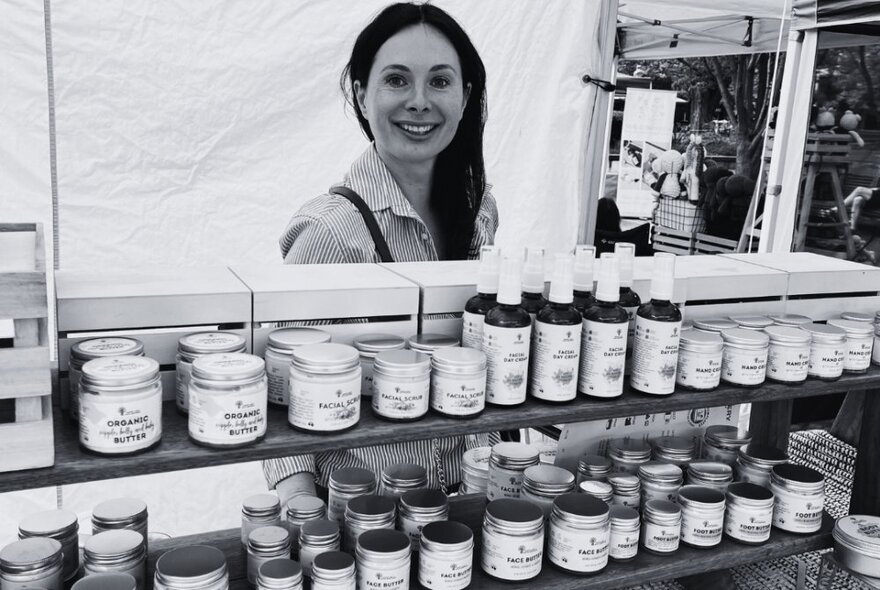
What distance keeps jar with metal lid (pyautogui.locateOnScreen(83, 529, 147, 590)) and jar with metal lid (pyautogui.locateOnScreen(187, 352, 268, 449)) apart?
13.0 inches

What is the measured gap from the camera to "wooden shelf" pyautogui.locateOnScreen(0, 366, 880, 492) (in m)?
0.87

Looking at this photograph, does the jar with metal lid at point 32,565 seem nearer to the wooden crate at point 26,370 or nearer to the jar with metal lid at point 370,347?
the wooden crate at point 26,370

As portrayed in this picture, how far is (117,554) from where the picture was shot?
1121 mm

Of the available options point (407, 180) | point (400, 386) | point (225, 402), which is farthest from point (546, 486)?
point (407, 180)

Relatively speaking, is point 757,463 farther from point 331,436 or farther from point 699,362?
point 331,436

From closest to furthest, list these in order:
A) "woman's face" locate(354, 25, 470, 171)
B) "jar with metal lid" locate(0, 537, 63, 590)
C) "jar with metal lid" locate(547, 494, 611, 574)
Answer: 1. "jar with metal lid" locate(0, 537, 63, 590)
2. "jar with metal lid" locate(547, 494, 611, 574)
3. "woman's face" locate(354, 25, 470, 171)

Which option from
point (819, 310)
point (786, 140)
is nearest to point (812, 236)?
point (786, 140)

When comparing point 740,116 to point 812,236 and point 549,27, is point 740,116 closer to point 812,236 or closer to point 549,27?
point 812,236

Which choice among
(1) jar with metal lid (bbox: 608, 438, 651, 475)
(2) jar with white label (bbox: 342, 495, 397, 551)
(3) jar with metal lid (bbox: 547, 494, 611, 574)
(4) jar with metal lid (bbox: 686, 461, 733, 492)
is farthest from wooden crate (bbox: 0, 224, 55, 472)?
(4) jar with metal lid (bbox: 686, 461, 733, 492)

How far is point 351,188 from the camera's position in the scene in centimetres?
159

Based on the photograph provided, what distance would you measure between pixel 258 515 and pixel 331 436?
37 centimetres

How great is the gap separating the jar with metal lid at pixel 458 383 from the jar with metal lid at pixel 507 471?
1.24 ft

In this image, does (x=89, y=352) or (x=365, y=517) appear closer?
(x=89, y=352)

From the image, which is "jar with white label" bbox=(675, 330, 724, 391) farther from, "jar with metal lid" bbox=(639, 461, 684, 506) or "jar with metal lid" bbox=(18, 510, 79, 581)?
"jar with metal lid" bbox=(18, 510, 79, 581)
